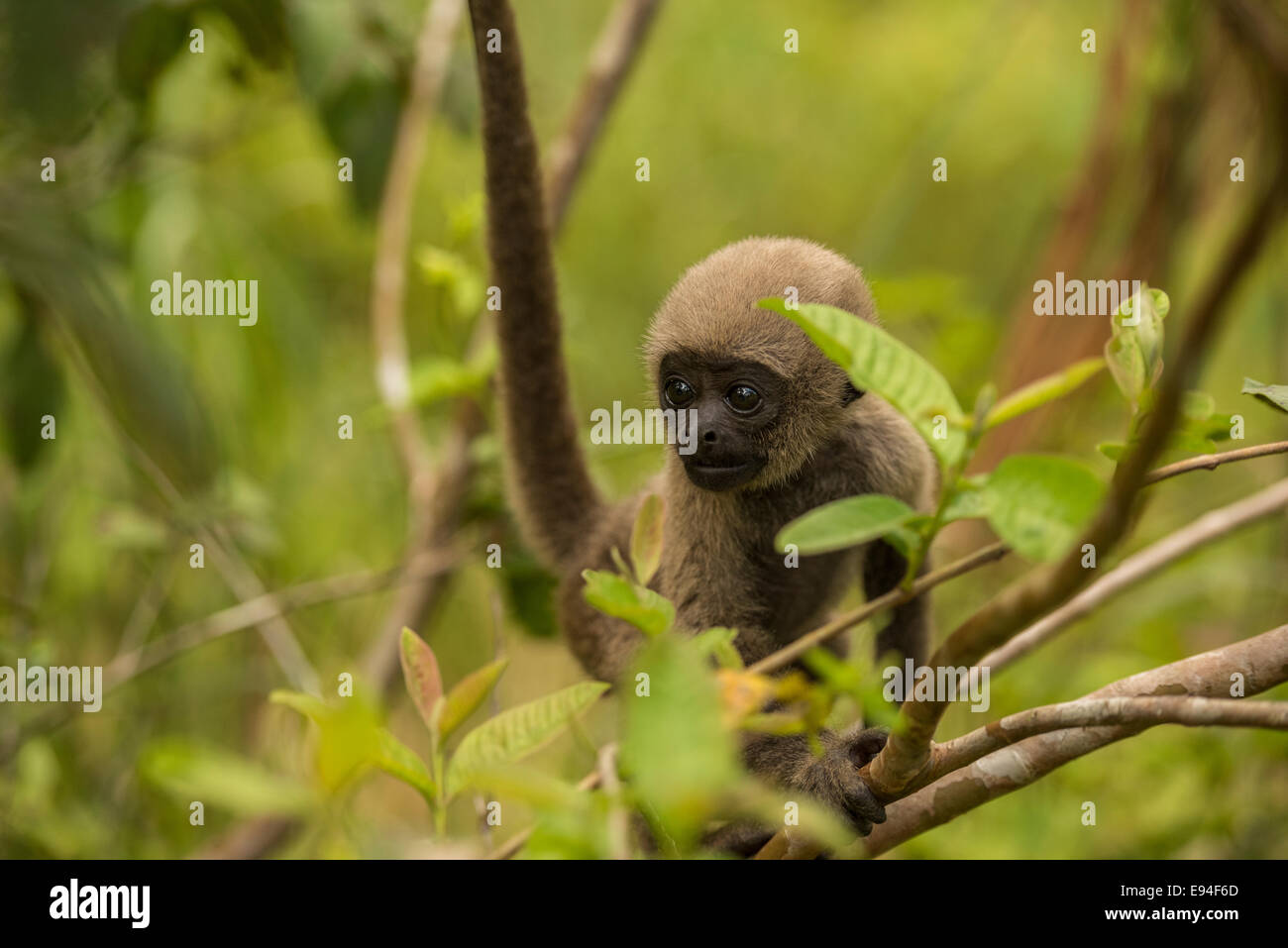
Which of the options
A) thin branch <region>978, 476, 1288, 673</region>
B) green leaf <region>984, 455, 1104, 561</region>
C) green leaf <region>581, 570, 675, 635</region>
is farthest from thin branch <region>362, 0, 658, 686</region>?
green leaf <region>984, 455, 1104, 561</region>

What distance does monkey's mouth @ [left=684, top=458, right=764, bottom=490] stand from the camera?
2.60 meters

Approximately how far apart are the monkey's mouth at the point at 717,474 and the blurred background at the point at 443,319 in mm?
733

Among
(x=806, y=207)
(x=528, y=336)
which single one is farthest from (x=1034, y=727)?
(x=806, y=207)

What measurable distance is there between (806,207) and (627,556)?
493 cm

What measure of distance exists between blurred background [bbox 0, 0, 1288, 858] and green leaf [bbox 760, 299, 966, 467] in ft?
1.79

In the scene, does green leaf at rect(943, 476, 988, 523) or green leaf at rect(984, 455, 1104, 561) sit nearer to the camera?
green leaf at rect(984, 455, 1104, 561)

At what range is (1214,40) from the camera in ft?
12.5

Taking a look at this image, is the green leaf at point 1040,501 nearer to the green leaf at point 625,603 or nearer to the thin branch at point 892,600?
the thin branch at point 892,600

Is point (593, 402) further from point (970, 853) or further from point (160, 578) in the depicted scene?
point (970, 853)

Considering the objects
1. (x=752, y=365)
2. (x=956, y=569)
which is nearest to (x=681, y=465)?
(x=752, y=365)

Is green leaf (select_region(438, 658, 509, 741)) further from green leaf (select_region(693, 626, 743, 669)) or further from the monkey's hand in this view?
the monkey's hand

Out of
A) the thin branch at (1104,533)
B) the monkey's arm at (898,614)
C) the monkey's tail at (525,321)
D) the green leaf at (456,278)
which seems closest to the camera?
the thin branch at (1104,533)

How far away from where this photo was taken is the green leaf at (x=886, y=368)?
133 centimetres

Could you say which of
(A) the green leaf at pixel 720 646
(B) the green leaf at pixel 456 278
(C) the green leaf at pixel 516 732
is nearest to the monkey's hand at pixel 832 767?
(A) the green leaf at pixel 720 646
